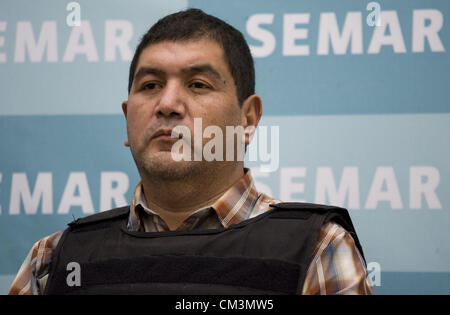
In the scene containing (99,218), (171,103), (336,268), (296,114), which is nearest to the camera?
(336,268)

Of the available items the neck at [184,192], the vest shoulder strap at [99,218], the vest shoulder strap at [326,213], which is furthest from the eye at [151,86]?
the vest shoulder strap at [326,213]

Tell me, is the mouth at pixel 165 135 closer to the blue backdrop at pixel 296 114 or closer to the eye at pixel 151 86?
the eye at pixel 151 86

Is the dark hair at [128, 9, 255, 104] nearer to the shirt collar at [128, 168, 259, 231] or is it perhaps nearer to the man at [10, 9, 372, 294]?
the man at [10, 9, 372, 294]

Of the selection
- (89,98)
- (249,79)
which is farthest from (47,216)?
(249,79)

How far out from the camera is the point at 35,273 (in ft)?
3.96

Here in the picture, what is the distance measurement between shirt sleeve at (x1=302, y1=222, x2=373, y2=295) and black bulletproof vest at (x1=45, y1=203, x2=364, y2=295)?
33 millimetres

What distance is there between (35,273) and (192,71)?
623mm

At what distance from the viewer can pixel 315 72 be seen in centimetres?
162

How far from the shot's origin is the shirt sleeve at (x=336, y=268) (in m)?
1.00

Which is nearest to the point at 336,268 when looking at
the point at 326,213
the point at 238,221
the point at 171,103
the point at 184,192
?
the point at 326,213

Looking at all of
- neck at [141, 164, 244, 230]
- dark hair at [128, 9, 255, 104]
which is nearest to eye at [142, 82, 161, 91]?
dark hair at [128, 9, 255, 104]

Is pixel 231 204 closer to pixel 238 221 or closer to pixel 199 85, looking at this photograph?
pixel 238 221

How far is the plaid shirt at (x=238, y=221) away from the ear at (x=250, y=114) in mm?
110
